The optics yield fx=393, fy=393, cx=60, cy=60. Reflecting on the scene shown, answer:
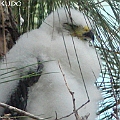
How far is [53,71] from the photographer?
66.0 inches

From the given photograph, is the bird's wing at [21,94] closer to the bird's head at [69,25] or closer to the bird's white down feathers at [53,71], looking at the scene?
the bird's white down feathers at [53,71]

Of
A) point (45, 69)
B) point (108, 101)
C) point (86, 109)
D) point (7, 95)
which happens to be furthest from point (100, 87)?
point (7, 95)

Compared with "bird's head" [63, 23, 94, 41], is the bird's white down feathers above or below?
below

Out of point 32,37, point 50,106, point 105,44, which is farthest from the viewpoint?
point 32,37

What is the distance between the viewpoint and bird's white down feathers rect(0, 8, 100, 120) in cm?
165

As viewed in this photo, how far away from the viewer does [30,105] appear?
1657 millimetres

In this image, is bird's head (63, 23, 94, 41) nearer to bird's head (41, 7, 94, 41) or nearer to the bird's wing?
bird's head (41, 7, 94, 41)

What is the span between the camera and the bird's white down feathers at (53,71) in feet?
5.41

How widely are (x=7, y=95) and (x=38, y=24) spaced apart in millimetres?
484

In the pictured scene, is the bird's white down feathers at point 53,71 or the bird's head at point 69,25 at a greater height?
the bird's head at point 69,25

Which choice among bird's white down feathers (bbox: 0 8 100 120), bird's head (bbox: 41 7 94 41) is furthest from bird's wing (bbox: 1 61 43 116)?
bird's head (bbox: 41 7 94 41)

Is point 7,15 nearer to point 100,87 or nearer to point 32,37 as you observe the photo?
point 32,37

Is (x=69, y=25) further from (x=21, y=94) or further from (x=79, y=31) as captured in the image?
(x=21, y=94)

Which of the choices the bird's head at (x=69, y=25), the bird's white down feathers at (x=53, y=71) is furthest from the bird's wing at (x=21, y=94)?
the bird's head at (x=69, y=25)
